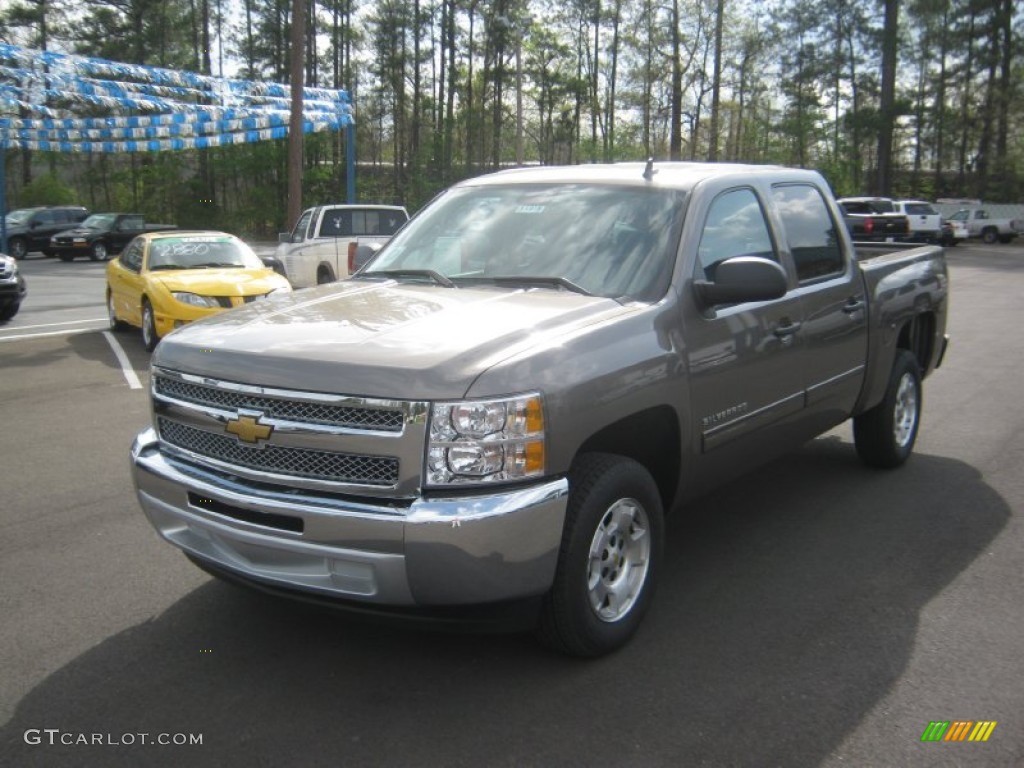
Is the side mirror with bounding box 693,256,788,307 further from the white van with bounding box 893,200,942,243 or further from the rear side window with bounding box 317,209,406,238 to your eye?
the white van with bounding box 893,200,942,243

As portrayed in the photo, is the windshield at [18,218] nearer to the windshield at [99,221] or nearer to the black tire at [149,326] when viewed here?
the windshield at [99,221]

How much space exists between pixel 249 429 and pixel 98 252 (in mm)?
32160

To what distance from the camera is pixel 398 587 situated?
10.2 feet

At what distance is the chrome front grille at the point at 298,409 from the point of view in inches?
124

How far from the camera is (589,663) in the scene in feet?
12.0

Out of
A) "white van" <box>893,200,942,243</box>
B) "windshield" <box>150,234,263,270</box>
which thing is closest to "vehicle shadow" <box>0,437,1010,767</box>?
"windshield" <box>150,234,263,270</box>

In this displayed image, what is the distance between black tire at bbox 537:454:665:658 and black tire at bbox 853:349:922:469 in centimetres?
284

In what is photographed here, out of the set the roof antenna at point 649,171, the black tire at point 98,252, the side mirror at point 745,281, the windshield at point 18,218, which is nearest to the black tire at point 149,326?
the roof antenna at point 649,171

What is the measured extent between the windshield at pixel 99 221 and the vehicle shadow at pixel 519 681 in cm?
3198

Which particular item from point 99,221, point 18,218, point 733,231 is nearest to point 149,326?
point 733,231

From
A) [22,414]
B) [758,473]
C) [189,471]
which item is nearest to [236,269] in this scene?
[22,414]

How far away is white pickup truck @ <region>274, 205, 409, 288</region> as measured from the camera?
1720cm

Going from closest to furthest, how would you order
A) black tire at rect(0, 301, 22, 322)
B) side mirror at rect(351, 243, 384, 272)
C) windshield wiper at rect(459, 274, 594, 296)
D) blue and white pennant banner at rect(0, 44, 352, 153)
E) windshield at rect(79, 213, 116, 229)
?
windshield wiper at rect(459, 274, 594, 296), side mirror at rect(351, 243, 384, 272), black tire at rect(0, 301, 22, 322), blue and white pennant banner at rect(0, 44, 352, 153), windshield at rect(79, 213, 116, 229)

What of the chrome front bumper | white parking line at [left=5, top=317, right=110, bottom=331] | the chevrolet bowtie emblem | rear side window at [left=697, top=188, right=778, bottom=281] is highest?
rear side window at [left=697, top=188, right=778, bottom=281]
